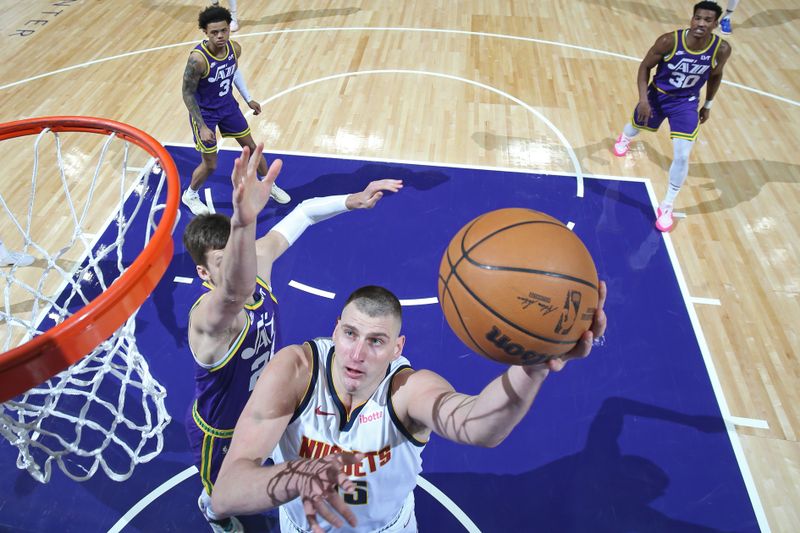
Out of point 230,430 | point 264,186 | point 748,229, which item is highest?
point 264,186

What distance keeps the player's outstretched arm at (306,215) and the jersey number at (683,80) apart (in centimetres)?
338

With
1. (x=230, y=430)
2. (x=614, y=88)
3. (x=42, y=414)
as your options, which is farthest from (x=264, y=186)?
(x=614, y=88)

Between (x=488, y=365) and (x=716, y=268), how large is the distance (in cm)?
243

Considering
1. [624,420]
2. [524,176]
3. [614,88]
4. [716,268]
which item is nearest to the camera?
[624,420]

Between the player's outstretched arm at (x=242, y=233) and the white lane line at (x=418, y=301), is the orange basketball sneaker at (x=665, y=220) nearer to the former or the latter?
the white lane line at (x=418, y=301)

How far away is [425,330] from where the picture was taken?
14.6 ft

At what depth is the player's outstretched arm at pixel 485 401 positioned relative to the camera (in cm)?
180

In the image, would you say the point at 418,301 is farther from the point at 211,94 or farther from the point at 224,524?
the point at 211,94

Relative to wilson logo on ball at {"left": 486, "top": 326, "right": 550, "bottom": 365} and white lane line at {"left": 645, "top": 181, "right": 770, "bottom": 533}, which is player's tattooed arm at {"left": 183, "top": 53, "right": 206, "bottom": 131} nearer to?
wilson logo on ball at {"left": 486, "top": 326, "right": 550, "bottom": 365}

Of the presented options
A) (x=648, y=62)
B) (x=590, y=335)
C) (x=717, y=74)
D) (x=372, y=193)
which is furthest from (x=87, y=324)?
(x=717, y=74)

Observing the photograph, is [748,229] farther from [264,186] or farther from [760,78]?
[264,186]

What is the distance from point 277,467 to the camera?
5.72ft

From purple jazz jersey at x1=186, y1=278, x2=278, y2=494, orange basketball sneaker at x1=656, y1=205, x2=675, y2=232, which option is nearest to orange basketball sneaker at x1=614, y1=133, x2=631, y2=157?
orange basketball sneaker at x1=656, y1=205, x2=675, y2=232

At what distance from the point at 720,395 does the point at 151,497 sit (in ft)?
12.8
